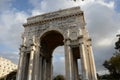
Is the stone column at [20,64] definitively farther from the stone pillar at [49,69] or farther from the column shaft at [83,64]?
the column shaft at [83,64]

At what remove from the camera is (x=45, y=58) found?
34.3 meters

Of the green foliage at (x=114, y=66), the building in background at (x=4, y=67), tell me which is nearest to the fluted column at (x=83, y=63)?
the green foliage at (x=114, y=66)

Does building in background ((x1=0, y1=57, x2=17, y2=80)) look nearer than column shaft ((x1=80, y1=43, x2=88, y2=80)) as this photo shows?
No

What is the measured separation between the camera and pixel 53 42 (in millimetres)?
36375

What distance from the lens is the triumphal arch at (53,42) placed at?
Answer: 26953 millimetres

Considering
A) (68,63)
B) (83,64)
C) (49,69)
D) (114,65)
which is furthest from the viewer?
(114,65)

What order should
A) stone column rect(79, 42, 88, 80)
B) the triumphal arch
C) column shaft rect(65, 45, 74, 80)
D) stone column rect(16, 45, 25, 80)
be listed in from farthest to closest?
stone column rect(16, 45, 25, 80)
the triumphal arch
column shaft rect(65, 45, 74, 80)
stone column rect(79, 42, 88, 80)

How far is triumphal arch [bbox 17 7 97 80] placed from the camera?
1061 inches

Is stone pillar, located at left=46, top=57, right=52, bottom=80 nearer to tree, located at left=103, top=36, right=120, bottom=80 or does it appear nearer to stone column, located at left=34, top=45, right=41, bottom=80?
stone column, located at left=34, top=45, right=41, bottom=80

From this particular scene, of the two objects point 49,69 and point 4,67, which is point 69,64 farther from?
point 4,67

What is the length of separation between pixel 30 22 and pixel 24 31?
2431 mm

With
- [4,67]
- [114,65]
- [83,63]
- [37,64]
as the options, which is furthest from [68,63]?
[4,67]

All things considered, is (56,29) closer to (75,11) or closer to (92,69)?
(75,11)

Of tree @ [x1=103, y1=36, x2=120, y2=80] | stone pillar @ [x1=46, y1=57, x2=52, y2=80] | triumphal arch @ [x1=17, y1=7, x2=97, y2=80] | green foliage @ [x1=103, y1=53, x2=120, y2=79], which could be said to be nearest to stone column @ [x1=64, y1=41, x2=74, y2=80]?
triumphal arch @ [x1=17, y1=7, x2=97, y2=80]
